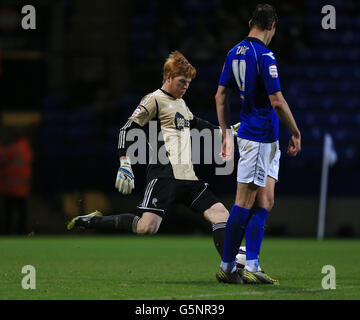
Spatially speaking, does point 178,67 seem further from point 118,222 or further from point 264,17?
point 118,222

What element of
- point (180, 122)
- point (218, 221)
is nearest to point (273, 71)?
point (180, 122)

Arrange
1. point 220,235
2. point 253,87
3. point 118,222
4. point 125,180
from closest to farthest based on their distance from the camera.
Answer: point 253,87
point 125,180
point 220,235
point 118,222

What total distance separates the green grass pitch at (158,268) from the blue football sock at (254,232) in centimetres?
33

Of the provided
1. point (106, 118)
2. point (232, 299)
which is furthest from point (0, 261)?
point (106, 118)

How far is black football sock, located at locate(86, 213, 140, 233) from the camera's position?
Result: 694 centimetres

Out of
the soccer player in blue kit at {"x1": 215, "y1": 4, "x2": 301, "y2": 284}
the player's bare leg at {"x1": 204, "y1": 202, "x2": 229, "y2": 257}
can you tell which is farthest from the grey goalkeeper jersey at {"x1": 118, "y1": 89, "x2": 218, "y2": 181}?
the soccer player in blue kit at {"x1": 215, "y1": 4, "x2": 301, "y2": 284}

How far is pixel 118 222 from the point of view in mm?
7020

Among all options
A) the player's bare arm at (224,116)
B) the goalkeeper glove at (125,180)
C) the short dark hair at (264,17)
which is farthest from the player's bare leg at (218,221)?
the short dark hair at (264,17)

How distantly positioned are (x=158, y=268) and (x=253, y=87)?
7.99ft

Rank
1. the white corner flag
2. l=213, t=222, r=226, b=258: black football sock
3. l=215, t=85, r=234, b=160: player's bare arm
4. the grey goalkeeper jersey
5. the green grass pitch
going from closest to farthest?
the green grass pitch, l=215, t=85, r=234, b=160: player's bare arm, l=213, t=222, r=226, b=258: black football sock, the grey goalkeeper jersey, the white corner flag

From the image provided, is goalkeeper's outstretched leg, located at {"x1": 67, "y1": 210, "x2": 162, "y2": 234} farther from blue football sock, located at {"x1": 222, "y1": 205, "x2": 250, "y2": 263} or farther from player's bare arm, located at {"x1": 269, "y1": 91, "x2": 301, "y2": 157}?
player's bare arm, located at {"x1": 269, "y1": 91, "x2": 301, "y2": 157}

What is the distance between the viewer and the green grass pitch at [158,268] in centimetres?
569

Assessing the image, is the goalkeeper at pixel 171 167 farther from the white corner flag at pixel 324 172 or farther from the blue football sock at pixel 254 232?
the white corner flag at pixel 324 172

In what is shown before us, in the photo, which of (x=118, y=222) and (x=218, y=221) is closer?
(x=218, y=221)
